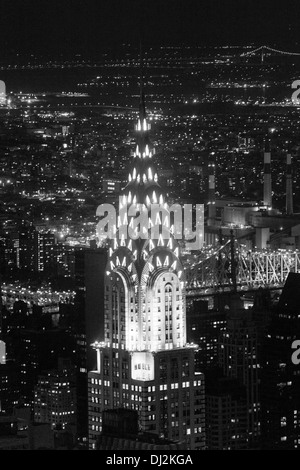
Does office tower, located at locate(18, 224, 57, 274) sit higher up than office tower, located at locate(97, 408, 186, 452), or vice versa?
office tower, located at locate(18, 224, 57, 274)

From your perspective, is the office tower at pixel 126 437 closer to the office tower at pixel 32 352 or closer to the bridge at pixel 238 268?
the office tower at pixel 32 352

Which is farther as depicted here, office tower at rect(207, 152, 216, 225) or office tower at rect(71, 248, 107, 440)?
office tower at rect(207, 152, 216, 225)

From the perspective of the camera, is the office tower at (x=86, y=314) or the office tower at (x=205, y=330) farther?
the office tower at (x=205, y=330)

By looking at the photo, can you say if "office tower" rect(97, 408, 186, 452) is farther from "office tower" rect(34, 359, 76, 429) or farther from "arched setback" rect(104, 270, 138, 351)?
"office tower" rect(34, 359, 76, 429)

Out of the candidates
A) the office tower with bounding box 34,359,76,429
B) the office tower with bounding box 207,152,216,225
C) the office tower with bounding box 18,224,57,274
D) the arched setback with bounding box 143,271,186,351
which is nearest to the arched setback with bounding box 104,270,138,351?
the arched setback with bounding box 143,271,186,351

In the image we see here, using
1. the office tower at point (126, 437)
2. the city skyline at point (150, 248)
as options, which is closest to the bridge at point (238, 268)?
the city skyline at point (150, 248)

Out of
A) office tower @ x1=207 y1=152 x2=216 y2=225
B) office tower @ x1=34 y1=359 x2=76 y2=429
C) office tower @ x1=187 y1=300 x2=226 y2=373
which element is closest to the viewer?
office tower @ x1=34 y1=359 x2=76 y2=429

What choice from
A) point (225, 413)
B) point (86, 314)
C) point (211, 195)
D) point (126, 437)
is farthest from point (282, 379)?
point (126, 437)

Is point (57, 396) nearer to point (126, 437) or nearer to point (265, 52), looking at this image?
point (265, 52)
